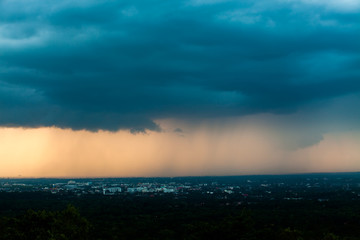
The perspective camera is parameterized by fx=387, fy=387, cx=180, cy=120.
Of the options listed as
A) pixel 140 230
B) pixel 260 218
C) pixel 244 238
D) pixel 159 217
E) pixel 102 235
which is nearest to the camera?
pixel 244 238

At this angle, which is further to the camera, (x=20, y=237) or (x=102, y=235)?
(x=102, y=235)

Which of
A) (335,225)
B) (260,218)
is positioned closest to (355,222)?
(335,225)

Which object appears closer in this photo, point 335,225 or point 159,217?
point 335,225

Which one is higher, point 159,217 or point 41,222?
point 41,222

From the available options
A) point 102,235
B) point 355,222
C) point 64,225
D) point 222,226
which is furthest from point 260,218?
point 64,225

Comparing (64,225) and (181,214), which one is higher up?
(64,225)

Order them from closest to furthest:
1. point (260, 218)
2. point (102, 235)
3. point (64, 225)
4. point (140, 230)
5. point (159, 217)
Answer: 1. point (64, 225)
2. point (102, 235)
3. point (140, 230)
4. point (260, 218)
5. point (159, 217)

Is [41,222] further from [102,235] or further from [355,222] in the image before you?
[355,222]

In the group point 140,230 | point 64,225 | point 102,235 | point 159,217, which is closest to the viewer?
point 64,225

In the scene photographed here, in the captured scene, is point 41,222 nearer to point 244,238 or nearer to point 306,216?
point 244,238
